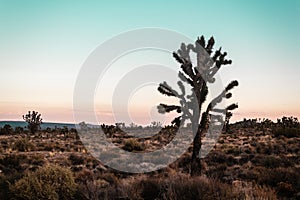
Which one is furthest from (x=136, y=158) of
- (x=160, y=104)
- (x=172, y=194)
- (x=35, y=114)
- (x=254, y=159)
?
(x=35, y=114)

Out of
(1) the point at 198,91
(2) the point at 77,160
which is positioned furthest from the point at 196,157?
(2) the point at 77,160

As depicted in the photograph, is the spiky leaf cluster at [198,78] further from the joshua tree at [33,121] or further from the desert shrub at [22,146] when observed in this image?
the joshua tree at [33,121]

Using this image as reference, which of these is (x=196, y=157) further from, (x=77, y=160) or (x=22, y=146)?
(x=22, y=146)

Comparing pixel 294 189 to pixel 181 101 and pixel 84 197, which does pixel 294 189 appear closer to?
pixel 181 101

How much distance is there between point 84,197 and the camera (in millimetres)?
8773

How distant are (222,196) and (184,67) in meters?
5.41

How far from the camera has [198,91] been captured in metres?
11.4

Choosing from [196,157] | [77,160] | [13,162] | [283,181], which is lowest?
[13,162]

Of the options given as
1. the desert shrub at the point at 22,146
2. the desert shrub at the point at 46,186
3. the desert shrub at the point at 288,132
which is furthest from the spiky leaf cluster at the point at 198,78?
the desert shrub at the point at 288,132

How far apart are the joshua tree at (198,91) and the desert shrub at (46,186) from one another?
157 inches

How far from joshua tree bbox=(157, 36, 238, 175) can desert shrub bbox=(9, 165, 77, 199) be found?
13.1 feet

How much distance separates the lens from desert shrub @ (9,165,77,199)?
27.6 feet

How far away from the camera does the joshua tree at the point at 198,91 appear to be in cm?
1134

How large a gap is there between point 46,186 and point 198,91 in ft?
18.9
